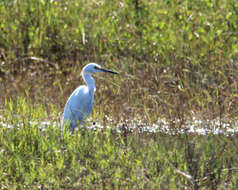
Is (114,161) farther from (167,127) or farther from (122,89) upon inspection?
(122,89)

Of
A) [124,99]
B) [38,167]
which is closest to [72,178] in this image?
[38,167]

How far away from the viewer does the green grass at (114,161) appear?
8.98 ft

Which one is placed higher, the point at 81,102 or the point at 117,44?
the point at 117,44

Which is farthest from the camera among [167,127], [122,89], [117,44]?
[117,44]

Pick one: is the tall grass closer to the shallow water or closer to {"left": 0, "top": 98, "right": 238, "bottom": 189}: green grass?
the shallow water

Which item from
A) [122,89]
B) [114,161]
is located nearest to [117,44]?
[122,89]

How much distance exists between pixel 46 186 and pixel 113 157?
0.43m

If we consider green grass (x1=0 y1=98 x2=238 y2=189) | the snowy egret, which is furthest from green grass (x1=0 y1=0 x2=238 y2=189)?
the snowy egret

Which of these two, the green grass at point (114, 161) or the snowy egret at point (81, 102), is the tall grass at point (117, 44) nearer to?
the snowy egret at point (81, 102)

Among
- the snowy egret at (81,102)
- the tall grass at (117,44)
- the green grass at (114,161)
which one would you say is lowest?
the green grass at (114,161)

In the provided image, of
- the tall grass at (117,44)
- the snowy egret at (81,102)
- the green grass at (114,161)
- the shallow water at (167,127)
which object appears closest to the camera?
the green grass at (114,161)

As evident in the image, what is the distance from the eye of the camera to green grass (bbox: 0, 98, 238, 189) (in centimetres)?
274

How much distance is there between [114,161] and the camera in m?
2.91

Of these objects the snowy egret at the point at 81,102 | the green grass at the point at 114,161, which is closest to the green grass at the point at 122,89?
the green grass at the point at 114,161
